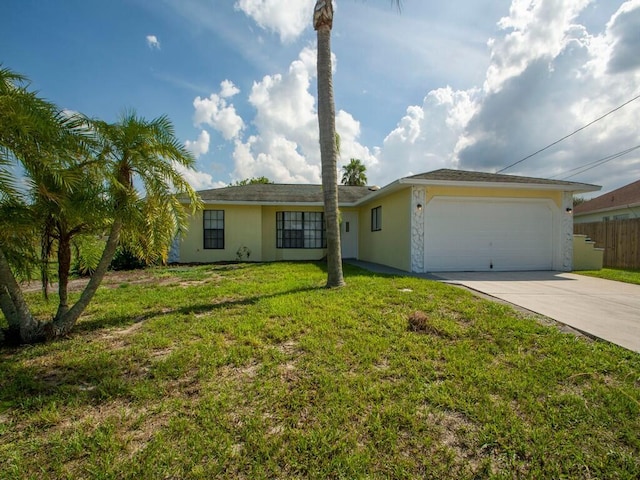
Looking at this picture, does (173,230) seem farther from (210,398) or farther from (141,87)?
(141,87)

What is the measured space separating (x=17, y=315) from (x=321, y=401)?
4.28 m

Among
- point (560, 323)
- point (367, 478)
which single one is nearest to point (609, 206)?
point (560, 323)

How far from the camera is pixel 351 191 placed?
16297mm

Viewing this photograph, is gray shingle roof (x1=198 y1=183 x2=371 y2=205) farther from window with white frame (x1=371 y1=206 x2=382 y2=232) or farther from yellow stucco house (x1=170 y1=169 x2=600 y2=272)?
yellow stucco house (x1=170 y1=169 x2=600 y2=272)

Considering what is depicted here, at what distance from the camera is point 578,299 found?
5762mm

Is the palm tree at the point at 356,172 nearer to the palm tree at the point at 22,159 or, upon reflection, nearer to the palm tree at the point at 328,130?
the palm tree at the point at 328,130

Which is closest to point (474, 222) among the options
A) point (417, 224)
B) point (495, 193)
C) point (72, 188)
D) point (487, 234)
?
point (487, 234)

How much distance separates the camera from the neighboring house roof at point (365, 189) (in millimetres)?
9320

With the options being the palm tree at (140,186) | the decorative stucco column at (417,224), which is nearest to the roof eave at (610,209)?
the decorative stucco column at (417,224)

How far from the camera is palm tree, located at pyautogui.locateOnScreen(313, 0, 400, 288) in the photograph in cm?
676

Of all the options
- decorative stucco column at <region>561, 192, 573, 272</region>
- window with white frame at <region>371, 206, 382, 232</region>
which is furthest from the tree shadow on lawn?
decorative stucco column at <region>561, 192, 573, 272</region>

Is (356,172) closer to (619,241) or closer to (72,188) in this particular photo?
(619,241)

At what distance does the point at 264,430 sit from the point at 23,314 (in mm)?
3918

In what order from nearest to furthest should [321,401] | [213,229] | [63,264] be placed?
[321,401] < [63,264] < [213,229]
